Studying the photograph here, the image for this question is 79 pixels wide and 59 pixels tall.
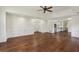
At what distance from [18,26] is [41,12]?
0.63 m

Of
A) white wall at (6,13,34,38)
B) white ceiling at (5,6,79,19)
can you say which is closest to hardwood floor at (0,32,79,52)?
white wall at (6,13,34,38)

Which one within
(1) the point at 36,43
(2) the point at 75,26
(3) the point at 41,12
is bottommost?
(1) the point at 36,43

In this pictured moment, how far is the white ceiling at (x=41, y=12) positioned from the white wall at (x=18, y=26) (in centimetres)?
14

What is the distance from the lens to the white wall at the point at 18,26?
2.04m

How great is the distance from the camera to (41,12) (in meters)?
2.07

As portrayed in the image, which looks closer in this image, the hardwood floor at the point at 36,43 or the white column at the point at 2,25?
the white column at the point at 2,25

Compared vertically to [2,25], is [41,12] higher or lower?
higher

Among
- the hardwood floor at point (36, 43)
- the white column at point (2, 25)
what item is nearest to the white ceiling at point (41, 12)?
the white column at point (2, 25)

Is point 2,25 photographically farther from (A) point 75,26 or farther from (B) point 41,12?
(A) point 75,26

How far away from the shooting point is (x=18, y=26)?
6.80 ft

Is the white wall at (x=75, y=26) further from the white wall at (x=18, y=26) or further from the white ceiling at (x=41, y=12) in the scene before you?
the white wall at (x=18, y=26)

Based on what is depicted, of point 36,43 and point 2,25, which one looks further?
point 36,43

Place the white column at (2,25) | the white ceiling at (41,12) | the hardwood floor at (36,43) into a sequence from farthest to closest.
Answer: the hardwood floor at (36,43), the white column at (2,25), the white ceiling at (41,12)

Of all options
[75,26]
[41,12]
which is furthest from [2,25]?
[75,26]
